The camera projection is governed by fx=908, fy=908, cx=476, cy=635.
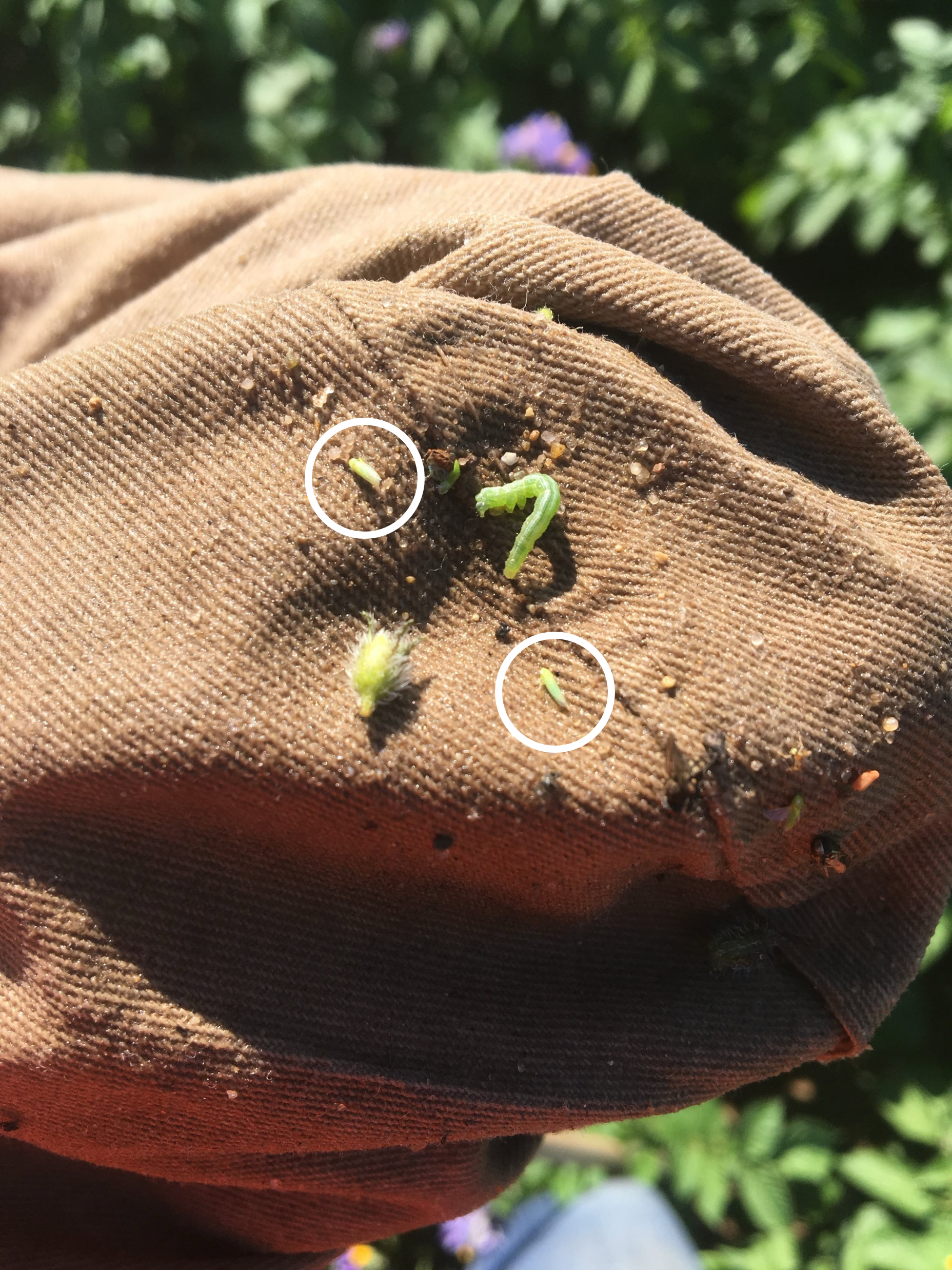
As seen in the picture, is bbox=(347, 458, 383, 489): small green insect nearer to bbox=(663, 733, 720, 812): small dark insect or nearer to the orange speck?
bbox=(663, 733, 720, 812): small dark insect

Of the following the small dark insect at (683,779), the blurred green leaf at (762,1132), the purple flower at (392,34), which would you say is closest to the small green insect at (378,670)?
the small dark insect at (683,779)

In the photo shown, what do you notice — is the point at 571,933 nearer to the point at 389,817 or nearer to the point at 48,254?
the point at 389,817

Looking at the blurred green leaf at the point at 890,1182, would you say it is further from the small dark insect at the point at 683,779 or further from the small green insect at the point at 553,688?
the small green insect at the point at 553,688

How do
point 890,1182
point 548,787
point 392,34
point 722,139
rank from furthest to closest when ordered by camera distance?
point 722,139 → point 392,34 → point 890,1182 → point 548,787

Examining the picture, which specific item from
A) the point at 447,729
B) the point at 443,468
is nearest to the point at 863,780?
the point at 447,729

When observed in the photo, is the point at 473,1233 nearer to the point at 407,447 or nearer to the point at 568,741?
the point at 568,741

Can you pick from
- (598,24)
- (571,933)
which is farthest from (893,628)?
(598,24)
